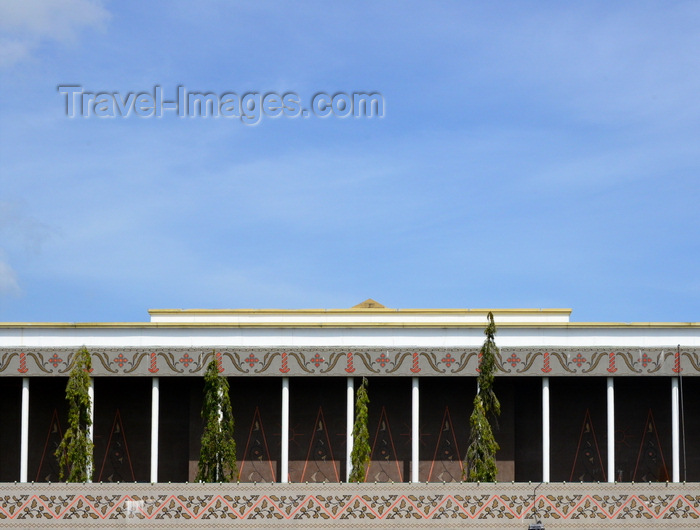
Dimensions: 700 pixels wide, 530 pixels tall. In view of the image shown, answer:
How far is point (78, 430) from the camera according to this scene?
4566 cm

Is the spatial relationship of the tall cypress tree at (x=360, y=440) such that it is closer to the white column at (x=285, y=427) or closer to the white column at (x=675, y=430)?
the white column at (x=285, y=427)

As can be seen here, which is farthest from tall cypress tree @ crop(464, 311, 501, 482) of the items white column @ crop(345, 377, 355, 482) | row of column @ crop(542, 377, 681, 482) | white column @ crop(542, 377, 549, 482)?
white column @ crop(345, 377, 355, 482)

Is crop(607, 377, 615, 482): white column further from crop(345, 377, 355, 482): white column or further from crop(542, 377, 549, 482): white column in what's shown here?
crop(345, 377, 355, 482): white column

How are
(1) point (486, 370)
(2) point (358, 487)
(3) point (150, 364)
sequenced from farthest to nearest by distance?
(3) point (150, 364)
(1) point (486, 370)
(2) point (358, 487)

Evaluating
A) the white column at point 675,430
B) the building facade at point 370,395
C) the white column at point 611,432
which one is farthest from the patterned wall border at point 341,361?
the white column at point 675,430

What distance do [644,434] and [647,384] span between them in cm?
236

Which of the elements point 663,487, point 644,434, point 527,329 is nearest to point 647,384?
point 644,434

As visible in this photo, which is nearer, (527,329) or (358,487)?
(358,487)

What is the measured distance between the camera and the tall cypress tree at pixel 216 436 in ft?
147

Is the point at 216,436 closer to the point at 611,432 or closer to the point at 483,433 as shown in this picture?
the point at 483,433

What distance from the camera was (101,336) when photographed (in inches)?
2023

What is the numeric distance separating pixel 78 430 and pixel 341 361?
12.0 m

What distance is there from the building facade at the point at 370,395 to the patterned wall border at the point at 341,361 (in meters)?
0.06

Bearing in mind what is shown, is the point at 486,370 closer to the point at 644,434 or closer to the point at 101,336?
the point at 644,434
